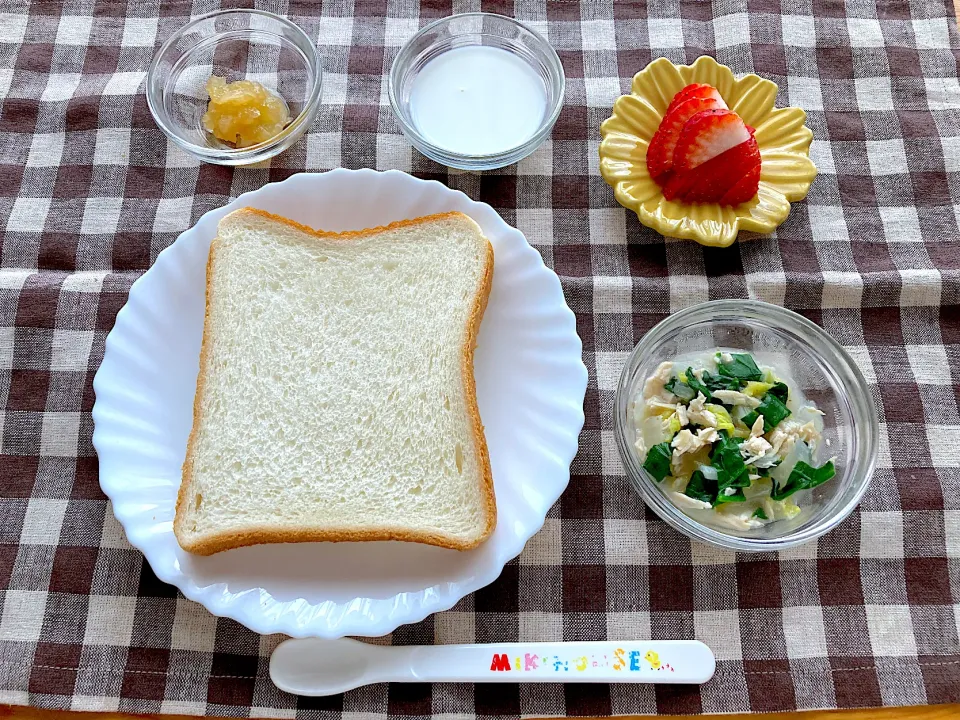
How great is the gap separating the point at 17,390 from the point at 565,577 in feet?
4.22

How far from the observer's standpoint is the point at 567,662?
141cm

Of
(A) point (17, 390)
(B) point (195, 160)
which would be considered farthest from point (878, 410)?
(A) point (17, 390)

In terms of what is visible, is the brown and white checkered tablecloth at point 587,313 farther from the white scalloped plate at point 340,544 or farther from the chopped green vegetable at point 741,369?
the chopped green vegetable at point 741,369

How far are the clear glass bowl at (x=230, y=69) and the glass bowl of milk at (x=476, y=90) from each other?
0.79 ft

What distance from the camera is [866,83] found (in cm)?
189

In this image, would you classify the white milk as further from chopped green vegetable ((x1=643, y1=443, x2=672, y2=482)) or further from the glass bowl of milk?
chopped green vegetable ((x1=643, y1=443, x2=672, y2=482))

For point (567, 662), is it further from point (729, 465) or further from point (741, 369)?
point (741, 369)

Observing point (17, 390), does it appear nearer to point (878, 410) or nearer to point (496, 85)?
point (496, 85)

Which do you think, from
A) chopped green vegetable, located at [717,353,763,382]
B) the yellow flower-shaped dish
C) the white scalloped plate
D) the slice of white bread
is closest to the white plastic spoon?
the white scalloped plate

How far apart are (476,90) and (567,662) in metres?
1.31

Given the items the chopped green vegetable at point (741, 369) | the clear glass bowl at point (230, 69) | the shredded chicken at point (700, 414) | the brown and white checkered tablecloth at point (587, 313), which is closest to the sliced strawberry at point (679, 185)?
the brown and white checkered tablecloth at point (587, 313)

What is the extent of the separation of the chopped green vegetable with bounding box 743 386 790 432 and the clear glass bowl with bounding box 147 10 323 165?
1206mm

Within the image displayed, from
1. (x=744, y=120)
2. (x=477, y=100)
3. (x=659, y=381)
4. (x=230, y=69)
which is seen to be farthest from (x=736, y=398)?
(x=230, y=69)

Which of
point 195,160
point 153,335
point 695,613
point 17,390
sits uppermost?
point 195,160
